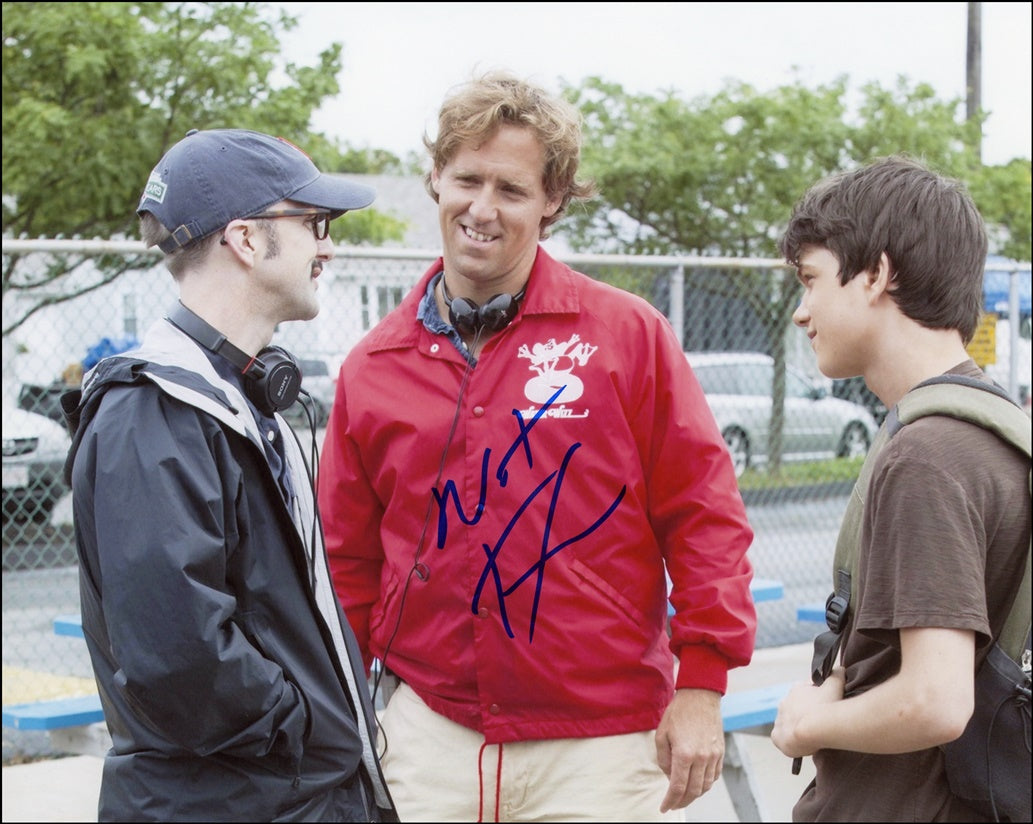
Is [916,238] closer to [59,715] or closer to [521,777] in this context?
[521,777]

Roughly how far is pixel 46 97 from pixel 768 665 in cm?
812

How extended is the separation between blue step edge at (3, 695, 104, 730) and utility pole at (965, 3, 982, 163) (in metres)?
19.9

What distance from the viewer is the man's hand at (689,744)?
287cm

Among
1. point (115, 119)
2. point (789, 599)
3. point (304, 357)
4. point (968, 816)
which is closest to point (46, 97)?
point (115, 119)

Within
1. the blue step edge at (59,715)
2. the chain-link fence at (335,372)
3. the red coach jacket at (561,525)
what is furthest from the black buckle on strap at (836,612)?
the chain-link fence at (335,372)

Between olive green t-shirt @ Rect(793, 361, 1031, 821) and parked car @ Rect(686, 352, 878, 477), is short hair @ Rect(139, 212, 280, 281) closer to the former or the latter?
olive green t-shirt @ Rect(793, 361, 1031, 821)

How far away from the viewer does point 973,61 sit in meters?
21.6

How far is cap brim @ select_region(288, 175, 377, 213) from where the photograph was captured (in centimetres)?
264

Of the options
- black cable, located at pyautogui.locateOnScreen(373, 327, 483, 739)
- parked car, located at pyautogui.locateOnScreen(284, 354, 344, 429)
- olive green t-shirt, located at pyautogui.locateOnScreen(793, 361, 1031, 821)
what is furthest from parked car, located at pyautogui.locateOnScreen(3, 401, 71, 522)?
A: olive green t-shirt, located at pyautogui.locateOnScreen(793, 361, 1031, 821)

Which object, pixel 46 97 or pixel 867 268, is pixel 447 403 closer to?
pixel 867 268

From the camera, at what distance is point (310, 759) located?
95.3 inches

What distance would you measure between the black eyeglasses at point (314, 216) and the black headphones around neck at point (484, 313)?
44 centimetres

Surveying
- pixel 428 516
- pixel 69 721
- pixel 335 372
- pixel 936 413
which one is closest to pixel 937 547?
pixel 936 413

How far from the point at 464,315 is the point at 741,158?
45.4ft
